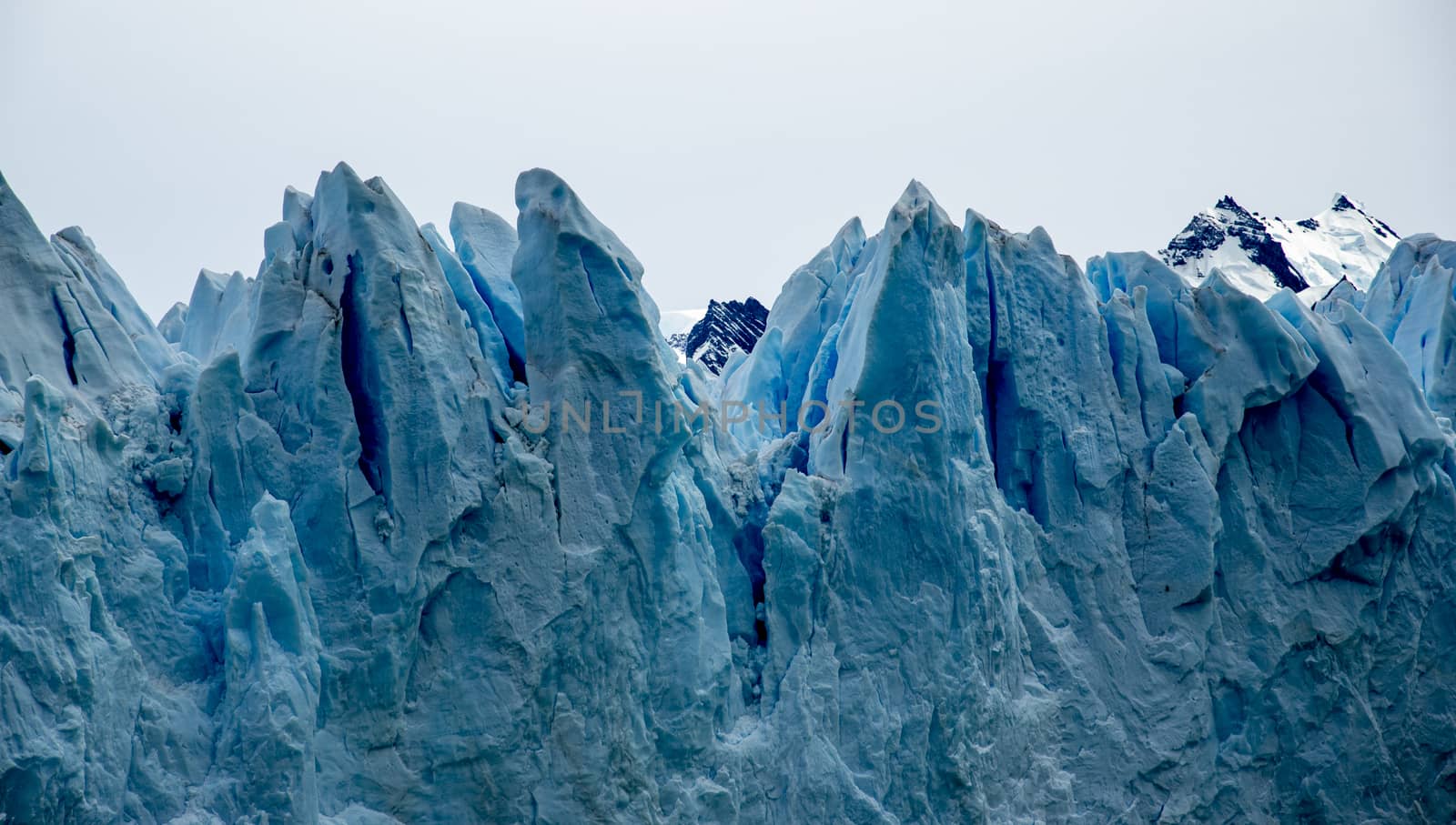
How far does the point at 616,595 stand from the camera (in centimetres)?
1097

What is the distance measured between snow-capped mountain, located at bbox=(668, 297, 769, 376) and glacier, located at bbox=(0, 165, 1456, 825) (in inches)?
410

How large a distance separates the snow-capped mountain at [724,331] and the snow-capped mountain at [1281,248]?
9.81 m

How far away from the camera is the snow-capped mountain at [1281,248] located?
2919 centimetres

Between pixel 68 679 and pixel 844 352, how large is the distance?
25.9ft

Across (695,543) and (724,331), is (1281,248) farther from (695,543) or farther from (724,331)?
(695,543)

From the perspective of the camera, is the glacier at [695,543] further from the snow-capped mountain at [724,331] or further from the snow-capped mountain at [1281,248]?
the snow-capped mountain at [1281,248]

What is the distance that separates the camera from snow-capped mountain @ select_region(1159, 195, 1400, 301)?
29188 millimetres

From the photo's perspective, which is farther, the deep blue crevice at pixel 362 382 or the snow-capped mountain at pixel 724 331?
the snow-capped mountain at pixel 724 331

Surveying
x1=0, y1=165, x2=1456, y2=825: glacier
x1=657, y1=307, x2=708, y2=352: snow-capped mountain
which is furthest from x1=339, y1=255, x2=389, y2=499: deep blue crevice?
x1=657, y1=307, x2=708, y2=352: snow-capped mountain

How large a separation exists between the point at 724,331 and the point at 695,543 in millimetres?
14965

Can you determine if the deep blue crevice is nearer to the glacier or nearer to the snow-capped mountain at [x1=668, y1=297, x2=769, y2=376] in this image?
the glacier

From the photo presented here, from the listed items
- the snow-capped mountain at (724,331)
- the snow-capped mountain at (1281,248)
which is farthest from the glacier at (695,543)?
the snow-capped mountain at (1281,248)

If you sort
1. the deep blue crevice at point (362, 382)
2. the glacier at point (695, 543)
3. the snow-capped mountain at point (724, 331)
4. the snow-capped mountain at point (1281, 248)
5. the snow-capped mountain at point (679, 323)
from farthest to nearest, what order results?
the snow-capped mountain at point (679, 323) → the snow-capped mountain at point (1281, 248) → the snow-capped mountain at point (724, 331) → the deep blue crevice at point (362, 382) → the glacier at point (695, 543)

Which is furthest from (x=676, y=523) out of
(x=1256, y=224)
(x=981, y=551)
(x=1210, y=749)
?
(x=1256, y=224)
